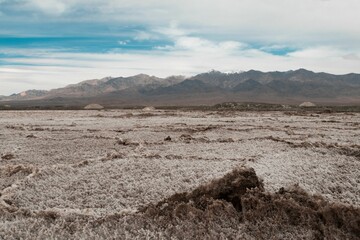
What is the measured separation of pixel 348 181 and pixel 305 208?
3.80 metres

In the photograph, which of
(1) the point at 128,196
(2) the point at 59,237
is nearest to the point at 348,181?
(1) the point at 128,196

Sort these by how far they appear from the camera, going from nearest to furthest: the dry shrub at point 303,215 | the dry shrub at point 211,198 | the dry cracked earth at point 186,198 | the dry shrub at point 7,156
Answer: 1. the dry shrub at point 303,215
2. the dry cracked earth at point 186,198
3. the dry shrub at point 211,198
4. the dry shrub at point 7,156

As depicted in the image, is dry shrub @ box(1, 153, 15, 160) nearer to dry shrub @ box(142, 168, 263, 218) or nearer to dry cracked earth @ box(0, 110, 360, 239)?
Result: dry cracked earth @ box(0, 110, 360, 239)

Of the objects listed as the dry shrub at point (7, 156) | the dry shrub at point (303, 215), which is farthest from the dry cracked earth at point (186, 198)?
the dry shrub at point (7, 156)

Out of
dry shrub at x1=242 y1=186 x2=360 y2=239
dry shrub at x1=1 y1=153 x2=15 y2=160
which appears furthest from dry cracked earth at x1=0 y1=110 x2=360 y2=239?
dry shrub at x1=1 y1=153 x2=15 y2=160

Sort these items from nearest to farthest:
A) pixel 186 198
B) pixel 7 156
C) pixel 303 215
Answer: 1. pixel 303 215
2. pixel 186 198
3. pixel 7 156

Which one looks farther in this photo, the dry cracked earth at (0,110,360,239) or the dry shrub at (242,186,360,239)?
the dry cracked earth at (0,110,360,239)

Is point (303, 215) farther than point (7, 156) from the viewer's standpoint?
No

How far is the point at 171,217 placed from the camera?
772 cm

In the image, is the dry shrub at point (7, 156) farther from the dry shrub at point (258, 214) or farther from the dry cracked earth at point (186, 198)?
the dry shrub at point (258, 214)

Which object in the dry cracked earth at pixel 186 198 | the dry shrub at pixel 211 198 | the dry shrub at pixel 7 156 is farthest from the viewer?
the dry shrub at pixel 7 156

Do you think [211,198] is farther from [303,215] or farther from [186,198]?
[303,215]

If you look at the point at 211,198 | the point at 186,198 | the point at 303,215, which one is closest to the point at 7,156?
the point at 186,198

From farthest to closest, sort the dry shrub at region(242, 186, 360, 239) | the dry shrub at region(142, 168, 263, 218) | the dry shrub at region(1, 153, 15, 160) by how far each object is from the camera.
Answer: the dry shrub at region(1, 153, 15, 160)
the dry shrub at region(142, 168, 263, 218)
the dry shrub at region(242, 186, 360, 239)
